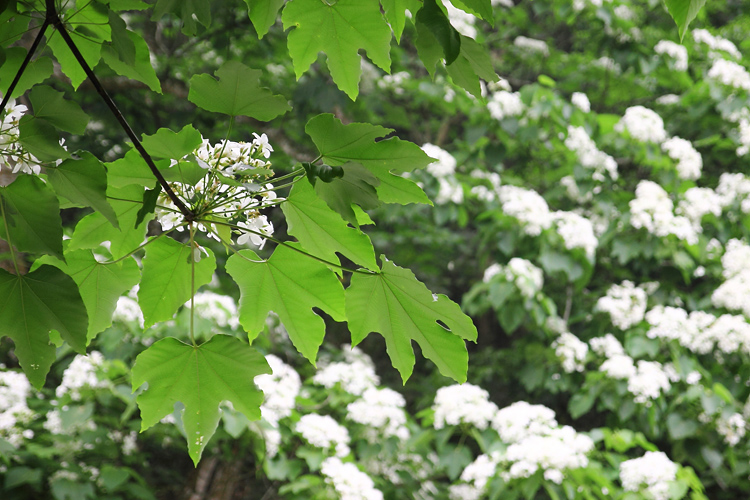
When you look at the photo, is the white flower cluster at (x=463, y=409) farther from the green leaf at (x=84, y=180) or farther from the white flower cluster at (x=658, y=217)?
the green leaf at (x=84, y=180)

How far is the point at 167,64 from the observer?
2.98 meters

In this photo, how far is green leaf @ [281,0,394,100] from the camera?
2.13ft

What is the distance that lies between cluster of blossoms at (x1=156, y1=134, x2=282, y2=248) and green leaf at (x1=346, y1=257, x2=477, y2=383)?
13 centimetres

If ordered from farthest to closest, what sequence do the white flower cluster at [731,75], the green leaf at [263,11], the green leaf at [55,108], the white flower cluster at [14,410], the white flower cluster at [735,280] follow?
the white flower cluster at [731,75]
the white flower cluster at [735,280]
the white flower cluster at [14,410]
the green leaf at [263,11]
the green leaf at [55,108]

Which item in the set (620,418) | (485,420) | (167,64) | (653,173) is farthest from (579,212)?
(167,64)

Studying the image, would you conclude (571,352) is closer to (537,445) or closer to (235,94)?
(537,445)

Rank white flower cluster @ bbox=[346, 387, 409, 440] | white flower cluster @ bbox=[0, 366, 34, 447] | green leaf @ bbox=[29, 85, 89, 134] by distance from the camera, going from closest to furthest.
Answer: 1. green leaf @ bbox=[29, 85, 89, 134]
2. white flower cluster @ bbox=[0, 366, 34, 447]
3. white flower cluster @ bbox=[346, 387, 409, 440]

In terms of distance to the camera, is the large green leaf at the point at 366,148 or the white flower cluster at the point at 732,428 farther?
the white flower cluster at the point at 732,428

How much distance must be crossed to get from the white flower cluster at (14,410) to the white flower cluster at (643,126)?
3359 millimetres

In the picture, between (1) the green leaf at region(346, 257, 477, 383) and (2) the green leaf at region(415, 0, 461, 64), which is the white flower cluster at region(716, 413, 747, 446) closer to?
(1) the green leaf at region(346, 257, 477, 383)

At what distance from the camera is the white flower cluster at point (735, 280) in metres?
3.11

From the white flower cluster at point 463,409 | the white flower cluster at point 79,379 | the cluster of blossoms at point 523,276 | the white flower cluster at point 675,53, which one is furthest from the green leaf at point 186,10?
the white flower cluster at point 675,53

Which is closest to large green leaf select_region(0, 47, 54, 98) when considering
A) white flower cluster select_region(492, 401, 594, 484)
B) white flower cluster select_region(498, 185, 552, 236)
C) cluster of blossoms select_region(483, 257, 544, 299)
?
white flower cluster select_region(492, 401, 594, 484)

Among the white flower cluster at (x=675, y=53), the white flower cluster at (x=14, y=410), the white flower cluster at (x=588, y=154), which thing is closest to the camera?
the white flower cluster at (x=14, y=410)
